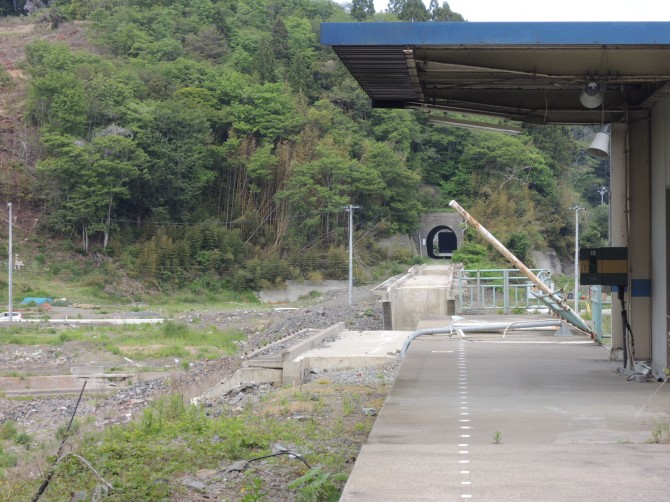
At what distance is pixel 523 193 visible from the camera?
234ft

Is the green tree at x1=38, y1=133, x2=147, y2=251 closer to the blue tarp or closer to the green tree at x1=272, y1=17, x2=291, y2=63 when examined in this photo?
the blue tarp

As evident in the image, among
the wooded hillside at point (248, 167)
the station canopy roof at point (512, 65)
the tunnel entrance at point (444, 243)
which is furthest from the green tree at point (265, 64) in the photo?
the station canopy roof at point (512, 65)

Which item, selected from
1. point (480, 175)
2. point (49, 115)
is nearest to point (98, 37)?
point (49, 115)

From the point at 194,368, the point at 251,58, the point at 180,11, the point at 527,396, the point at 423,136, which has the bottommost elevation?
the point at 194,368

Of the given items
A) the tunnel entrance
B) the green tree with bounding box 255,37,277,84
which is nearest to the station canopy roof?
the green tree with bounding box 255,37,277,84

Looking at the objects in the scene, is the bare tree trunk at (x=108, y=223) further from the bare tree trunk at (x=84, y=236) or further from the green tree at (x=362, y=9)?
the green tree at (x=362, y=9)

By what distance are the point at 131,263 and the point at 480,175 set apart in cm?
2748

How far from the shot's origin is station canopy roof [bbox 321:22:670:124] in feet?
34.4

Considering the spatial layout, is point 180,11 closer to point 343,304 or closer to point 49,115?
point 49,115

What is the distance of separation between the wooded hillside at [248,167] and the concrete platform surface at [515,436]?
48527mm

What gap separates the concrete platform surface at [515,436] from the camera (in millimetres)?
6422

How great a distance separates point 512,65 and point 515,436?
5.39 metres

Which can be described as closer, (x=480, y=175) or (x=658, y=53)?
(x=658, y=53)

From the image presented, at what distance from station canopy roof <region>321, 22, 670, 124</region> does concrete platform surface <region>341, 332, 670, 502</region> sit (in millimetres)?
3724
